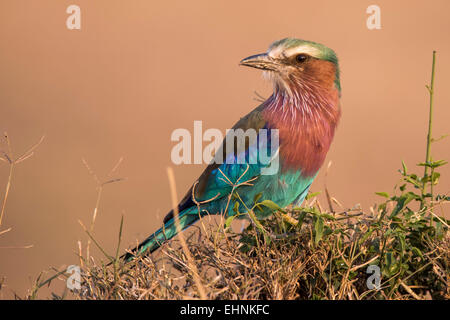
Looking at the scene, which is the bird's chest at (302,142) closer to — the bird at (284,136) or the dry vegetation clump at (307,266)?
the bird at (284,136)

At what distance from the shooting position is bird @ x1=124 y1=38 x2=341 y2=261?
3.53m

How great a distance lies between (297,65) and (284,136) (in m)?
0.49

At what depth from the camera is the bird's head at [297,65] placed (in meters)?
3.67

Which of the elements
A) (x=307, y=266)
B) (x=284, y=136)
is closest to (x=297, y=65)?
(x=284, y=136)

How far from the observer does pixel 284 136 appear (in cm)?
357

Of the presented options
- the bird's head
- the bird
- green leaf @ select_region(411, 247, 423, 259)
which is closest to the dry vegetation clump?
green leaf @ select_region(411, 247, 423, 259)

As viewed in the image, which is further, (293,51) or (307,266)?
(293,51)

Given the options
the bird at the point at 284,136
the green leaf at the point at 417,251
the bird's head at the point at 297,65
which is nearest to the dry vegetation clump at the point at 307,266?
the green leaf at the point at 417,251

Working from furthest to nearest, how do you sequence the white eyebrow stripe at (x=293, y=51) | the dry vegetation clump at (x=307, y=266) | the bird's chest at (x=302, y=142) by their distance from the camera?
the white eyebrow stripe at (x=293, y=51)
the bird's chest at (x=302, y=142)
the dry vegetation clump at (x=307, y=266)

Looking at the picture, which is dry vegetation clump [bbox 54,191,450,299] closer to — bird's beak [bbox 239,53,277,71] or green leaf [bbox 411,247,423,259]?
green leaf [bbox 411,247,423,259]

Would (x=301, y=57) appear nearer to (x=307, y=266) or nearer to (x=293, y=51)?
(x=293, y=51)

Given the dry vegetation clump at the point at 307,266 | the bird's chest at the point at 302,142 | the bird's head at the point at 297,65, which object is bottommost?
the dry vegetation clump at the point at 307,266
